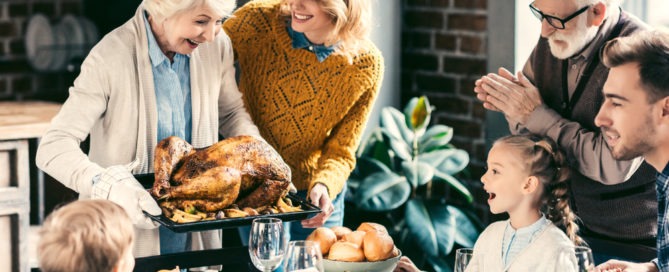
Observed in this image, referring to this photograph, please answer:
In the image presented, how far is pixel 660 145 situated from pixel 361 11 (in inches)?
39.4

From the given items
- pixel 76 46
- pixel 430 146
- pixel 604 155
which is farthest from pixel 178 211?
pixel 76 46

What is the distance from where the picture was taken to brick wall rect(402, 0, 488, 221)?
3834mm

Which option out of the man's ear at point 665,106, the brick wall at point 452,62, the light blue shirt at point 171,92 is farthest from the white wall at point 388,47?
the man's ear at point 665,106

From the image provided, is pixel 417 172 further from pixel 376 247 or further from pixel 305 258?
pixel 305 258

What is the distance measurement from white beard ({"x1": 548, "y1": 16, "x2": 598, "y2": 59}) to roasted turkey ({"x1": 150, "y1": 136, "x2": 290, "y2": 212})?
28.7 inches

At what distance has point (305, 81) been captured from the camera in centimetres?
281

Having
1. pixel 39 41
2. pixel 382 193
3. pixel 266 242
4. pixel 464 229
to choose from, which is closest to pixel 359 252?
pixel 266 242

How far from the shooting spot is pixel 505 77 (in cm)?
250

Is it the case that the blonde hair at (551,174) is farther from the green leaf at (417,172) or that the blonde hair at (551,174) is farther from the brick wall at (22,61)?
the brick wall at (22,61)

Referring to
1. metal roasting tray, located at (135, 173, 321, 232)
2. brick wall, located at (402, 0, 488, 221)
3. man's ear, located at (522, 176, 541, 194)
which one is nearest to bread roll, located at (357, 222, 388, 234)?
metal roasting tray, located at (135, 173, 321, 232)

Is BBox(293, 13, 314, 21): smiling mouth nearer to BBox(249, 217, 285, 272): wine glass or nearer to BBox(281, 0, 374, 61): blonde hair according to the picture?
BBox(281, 0, 374, 61): blonde hair

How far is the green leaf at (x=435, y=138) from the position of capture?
12.4 feet

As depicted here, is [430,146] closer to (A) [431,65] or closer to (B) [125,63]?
(A) [431,65]

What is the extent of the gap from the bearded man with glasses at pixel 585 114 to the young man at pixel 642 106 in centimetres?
18
